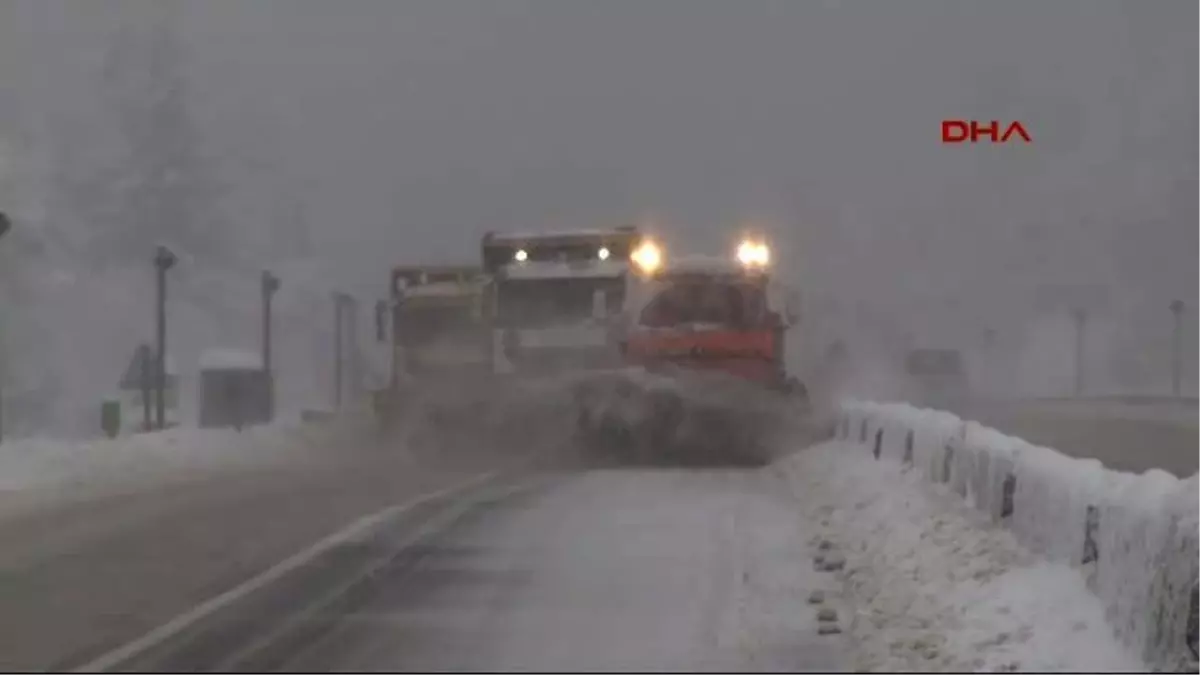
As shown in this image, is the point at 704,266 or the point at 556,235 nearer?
the point at 704,266

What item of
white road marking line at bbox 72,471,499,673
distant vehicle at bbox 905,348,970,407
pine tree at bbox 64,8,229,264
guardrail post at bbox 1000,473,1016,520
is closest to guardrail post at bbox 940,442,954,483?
guardrail post at bbox 1000,473,1016,520

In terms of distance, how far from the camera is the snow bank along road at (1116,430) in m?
26.0

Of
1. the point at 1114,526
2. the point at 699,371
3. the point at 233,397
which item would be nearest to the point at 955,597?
the point at 1114,526

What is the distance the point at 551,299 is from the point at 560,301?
0.13 m

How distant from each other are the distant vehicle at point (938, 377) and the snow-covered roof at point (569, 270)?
35.0 metres

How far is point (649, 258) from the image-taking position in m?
22.9

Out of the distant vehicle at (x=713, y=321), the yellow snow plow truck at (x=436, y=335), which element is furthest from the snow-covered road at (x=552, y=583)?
the yellow snow plow truck at (x=436, y=335)

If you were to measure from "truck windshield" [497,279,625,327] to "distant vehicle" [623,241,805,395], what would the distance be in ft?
4.84

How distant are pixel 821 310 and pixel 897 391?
28.9m

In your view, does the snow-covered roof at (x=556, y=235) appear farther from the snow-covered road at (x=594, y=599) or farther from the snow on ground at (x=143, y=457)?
the snow-covered road at (x=594, y=599)

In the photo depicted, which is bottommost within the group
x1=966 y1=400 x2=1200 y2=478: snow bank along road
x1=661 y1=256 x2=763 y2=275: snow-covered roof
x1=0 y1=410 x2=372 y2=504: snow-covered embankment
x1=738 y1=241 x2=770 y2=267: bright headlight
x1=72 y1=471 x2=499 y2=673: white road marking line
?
x1=966 y1=400 x2=1200 y2=478: snow bank along road

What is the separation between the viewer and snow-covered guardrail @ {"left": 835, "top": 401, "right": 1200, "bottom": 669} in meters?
7.63

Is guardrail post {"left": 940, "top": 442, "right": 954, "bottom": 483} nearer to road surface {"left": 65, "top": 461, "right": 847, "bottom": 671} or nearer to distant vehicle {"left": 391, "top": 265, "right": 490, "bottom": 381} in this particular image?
road surface {"left": 65, "top": 461, "right": 847, "bottom": 671}

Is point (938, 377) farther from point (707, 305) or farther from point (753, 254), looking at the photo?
point (707, 305)
